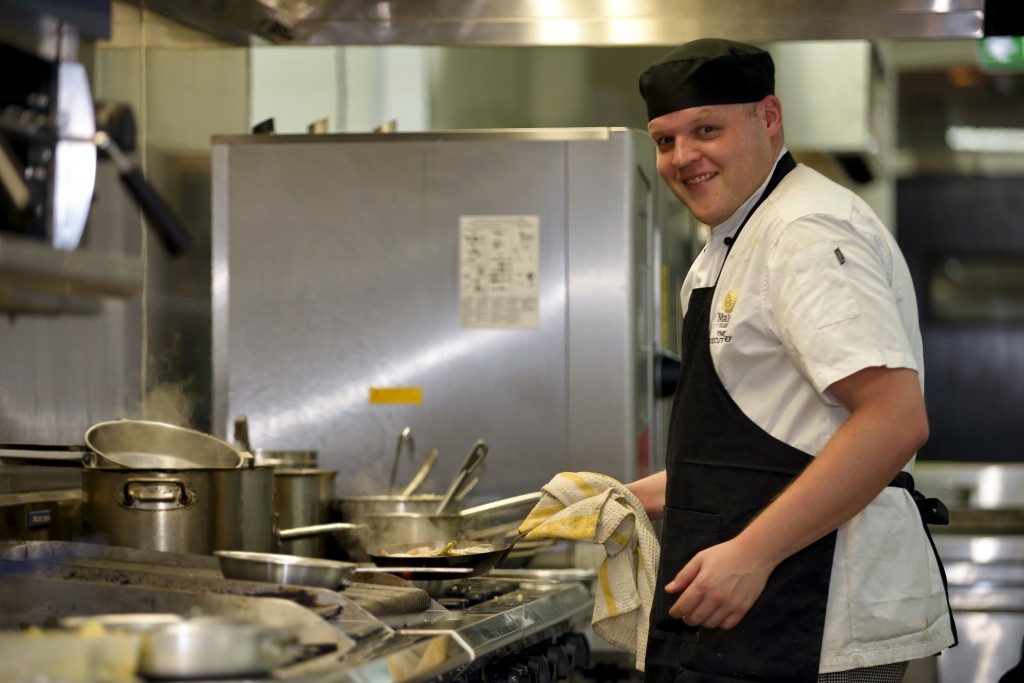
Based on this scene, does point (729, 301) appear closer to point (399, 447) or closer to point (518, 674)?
point (518, 674)

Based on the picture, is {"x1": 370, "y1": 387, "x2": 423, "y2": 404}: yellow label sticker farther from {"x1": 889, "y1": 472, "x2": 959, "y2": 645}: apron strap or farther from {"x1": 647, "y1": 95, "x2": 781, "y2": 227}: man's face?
{"x1": 889, "y1": 472, "x2": 959, "y2": 645}: apron strap

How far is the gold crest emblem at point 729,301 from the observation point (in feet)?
5.50

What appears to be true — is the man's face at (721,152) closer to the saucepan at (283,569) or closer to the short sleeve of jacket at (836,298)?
the short sleeve of jacket at (836,298)

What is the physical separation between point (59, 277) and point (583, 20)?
Result: 1.43 meters

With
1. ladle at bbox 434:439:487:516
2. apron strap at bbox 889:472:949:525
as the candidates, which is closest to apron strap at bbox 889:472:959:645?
apron strap at bbox 889:472:949:525

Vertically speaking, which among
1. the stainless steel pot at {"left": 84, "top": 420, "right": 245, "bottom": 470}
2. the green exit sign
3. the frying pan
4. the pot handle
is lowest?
the frying pan

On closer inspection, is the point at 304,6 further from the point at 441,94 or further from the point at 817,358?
the point at 817,358

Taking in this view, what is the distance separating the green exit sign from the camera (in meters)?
4.52

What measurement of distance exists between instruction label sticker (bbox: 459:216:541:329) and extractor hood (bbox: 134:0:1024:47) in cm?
56

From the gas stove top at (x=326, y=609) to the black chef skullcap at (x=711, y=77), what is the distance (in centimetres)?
74

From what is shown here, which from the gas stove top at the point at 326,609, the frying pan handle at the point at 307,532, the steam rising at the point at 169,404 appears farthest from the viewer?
the steam rising at the point at 169,404

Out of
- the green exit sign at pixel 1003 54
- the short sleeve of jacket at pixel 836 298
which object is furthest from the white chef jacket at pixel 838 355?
the green exit sign at pixel 1003 54

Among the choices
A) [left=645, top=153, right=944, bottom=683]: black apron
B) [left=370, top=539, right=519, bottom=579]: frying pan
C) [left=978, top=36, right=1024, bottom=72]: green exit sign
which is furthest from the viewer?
[left=978, top=36, right=1024, bottom=72]: green exit sign

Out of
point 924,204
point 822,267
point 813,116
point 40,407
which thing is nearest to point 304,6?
point 40,407
